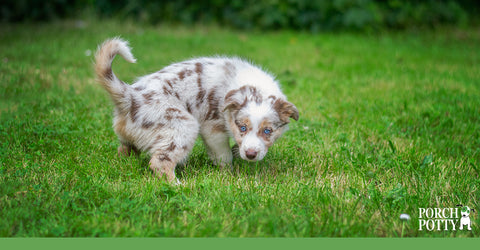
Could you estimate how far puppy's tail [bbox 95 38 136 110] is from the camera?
3812 mm

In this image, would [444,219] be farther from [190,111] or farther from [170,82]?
[170,82]

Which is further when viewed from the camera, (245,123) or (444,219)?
(245,123)

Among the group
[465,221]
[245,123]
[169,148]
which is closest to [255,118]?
[245,123]

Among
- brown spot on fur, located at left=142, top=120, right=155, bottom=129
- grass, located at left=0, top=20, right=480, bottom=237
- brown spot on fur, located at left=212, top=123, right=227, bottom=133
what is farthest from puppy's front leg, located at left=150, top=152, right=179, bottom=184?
brown spot on fur, located at left=212, top=123, right=227, bottom=133

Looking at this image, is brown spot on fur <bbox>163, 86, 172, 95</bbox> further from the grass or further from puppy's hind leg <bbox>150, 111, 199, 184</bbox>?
the grass

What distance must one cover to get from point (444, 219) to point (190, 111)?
2268 millimetres

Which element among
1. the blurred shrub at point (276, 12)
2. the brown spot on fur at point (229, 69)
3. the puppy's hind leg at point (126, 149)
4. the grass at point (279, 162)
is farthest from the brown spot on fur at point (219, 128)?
the blurred shrub at point (276, 12)

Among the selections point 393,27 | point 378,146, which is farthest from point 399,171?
point 393,27

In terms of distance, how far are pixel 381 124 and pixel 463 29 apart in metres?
8.87

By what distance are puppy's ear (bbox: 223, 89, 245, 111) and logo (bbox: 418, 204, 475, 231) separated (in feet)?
5.45

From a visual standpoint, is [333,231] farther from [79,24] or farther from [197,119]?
[79,24]

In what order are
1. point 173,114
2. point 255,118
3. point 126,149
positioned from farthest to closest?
point 126,149 → point 173,114 → point 255,118

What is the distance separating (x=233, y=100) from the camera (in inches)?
150

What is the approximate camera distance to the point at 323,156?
174 inches
